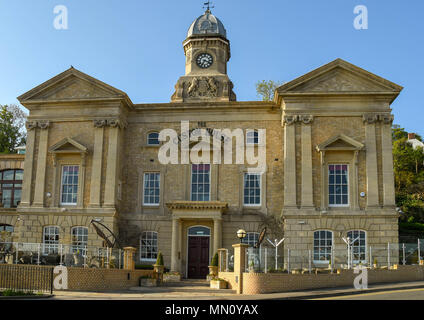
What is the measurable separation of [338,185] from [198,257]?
9.22m

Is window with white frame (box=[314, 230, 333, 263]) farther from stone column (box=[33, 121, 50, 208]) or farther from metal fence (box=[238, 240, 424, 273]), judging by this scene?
stone column (box=[33, 121, 50, 208])

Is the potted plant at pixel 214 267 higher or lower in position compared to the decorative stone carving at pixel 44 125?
lower

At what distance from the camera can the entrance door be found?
104 ft

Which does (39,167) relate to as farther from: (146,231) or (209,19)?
(209,19)

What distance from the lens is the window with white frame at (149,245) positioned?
32.4 metres

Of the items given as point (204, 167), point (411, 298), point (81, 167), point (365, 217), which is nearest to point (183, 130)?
point (204, 167)

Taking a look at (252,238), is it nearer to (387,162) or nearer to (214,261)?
(214,261)

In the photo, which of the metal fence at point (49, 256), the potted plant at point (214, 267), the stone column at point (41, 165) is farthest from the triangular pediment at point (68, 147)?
the potted plant at point (214, 267)

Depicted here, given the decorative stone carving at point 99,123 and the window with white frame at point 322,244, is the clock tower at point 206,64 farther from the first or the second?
the window with white frame at point 322,244

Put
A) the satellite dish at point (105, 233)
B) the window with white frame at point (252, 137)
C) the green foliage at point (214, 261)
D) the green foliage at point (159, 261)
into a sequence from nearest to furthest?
1. the green foliage at point (159, 261)
2. the green foliage at point (214, 261)
3. the satellite dish at point (105, 233)
4. the window with white frame at point (252, 137)

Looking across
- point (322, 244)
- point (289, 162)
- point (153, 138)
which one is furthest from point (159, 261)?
point (289, 162)

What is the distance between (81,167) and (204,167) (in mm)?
7441

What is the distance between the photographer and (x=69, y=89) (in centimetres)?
3347

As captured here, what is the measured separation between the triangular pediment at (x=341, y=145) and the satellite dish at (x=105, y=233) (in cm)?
1280
